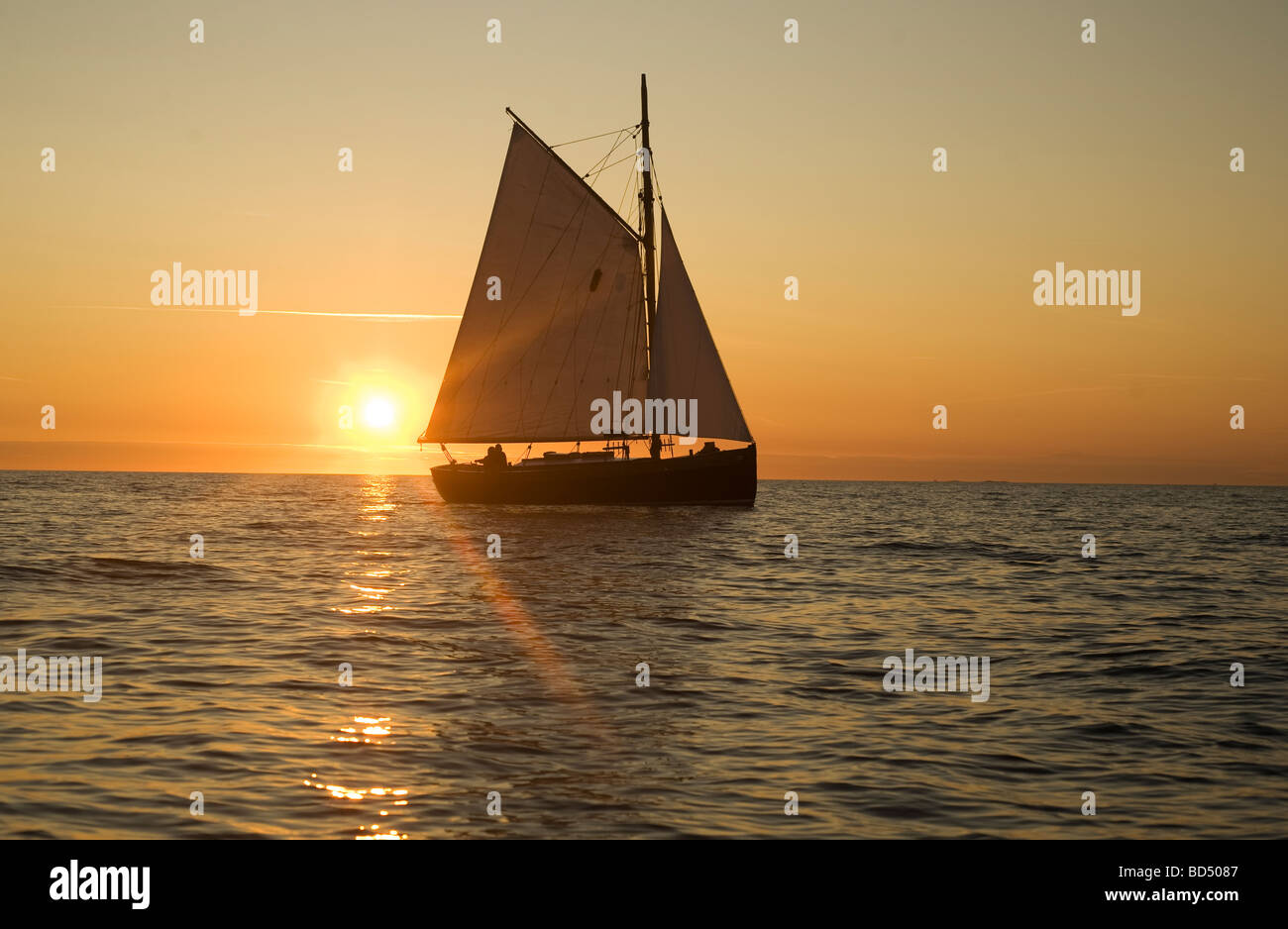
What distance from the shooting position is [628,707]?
1292cm

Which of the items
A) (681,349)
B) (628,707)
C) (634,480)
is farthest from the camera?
(634,480)

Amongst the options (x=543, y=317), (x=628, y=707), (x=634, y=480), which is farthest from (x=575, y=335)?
(x=628, y=707)

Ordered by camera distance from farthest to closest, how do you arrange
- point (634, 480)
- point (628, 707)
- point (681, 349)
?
point (634, 480), point (681, 349), point (628, 707)

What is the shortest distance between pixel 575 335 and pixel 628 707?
51585mm

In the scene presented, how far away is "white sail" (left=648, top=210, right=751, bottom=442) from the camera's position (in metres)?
62.2

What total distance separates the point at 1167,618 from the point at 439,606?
15.8 metres

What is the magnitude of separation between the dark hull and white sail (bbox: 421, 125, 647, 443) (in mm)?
4460

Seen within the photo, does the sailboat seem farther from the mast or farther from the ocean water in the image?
the ocean water

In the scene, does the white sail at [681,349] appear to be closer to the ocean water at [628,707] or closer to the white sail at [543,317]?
the white sail at [543,317]

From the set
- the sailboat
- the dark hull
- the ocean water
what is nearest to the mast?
the sailboat

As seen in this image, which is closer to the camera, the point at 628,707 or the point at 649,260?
the point at 628,707

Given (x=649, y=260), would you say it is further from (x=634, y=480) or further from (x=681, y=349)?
(x=634, y=480)

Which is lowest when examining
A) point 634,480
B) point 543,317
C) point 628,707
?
point 628,707
